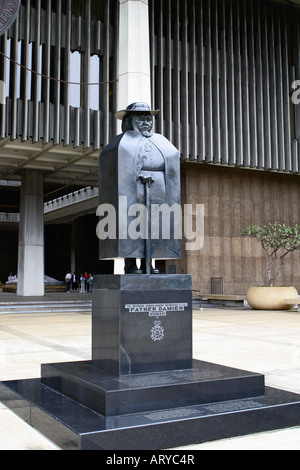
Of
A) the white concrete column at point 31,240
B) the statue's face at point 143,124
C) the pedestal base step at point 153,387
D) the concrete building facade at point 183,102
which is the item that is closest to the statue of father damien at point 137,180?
the statue's face at point 143,124

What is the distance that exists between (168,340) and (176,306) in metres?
0.31

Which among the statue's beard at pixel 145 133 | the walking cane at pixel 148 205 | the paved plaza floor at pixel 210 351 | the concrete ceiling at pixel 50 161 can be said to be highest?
the concrete ceiling at pixel 50 161

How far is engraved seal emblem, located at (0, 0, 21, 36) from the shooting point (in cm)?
1323

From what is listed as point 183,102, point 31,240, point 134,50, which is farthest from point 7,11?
point 31,240

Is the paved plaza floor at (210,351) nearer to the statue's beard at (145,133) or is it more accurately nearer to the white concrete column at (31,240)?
the statue's beard at (145,133)

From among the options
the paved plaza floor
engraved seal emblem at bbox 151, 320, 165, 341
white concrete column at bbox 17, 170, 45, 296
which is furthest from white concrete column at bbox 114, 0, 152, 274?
engraved seal emblem at bbox 151, 320, 165, 341

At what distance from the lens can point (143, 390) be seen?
383 cm

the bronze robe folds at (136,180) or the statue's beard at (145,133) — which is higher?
the statue's beard at (145,133)

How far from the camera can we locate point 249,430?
3771mm

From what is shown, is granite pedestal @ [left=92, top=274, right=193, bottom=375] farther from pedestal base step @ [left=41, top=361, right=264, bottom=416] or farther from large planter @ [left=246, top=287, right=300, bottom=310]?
large planter @ [left=246, top=287, right=300, bottom=310]

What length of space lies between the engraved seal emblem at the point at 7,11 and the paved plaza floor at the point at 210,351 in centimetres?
777

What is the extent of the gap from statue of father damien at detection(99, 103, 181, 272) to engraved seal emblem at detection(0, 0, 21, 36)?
9.78 meters

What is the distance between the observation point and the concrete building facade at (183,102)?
17.0 metres

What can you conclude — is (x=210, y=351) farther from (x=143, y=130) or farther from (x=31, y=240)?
(x=31, y=240)
